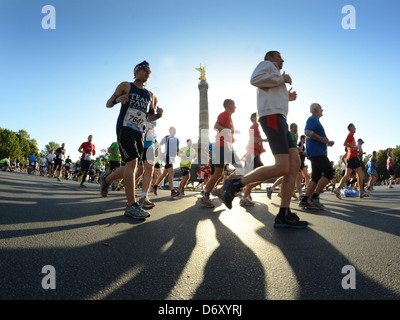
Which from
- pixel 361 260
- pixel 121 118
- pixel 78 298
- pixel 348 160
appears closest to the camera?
pixel 78 298

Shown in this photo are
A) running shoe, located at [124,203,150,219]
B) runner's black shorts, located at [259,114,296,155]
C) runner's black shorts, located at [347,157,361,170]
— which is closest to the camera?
runner's black shorts, located at [259,114,296,155]

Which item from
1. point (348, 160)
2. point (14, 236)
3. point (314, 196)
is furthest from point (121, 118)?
point (348, 160)

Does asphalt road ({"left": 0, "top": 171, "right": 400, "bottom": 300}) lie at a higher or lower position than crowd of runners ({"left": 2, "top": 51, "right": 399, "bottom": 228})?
lower

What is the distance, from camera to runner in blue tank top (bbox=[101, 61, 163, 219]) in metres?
3.56

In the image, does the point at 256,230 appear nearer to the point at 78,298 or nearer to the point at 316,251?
the point at 316,251

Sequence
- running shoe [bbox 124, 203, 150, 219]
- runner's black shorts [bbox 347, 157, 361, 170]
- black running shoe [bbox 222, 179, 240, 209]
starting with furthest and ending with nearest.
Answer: runner's black shorts [bbox 347, 157, 361, 170] < running shoe [bbox 124, 203, 150, 219] < black running shoe [bbox 222, 179, 240, 209]

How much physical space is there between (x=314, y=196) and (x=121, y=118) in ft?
13.5

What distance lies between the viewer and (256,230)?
118 inches

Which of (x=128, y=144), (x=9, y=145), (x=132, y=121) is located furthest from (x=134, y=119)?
(x=9, y=145)

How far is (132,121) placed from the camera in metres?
3.74

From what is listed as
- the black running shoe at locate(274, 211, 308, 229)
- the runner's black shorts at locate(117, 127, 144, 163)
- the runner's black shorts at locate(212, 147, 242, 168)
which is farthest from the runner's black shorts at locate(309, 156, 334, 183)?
the runner's black shorts at locate(117, 127, 144, 163)

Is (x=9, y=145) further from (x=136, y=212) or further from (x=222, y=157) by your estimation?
(x=136, y=212)

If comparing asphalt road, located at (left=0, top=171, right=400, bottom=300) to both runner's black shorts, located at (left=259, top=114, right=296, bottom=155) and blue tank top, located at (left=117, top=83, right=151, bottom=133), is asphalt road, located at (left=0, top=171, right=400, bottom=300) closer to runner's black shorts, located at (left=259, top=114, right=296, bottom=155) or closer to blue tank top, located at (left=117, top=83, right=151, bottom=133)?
runner's black shorts, located at (left=259, top=114, right=296, bottom=155)

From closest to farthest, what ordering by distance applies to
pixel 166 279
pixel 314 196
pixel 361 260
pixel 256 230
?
1. pixel 166 279
2. pixel 361 260
3. pixel 256 230
4. pixel 314 196
